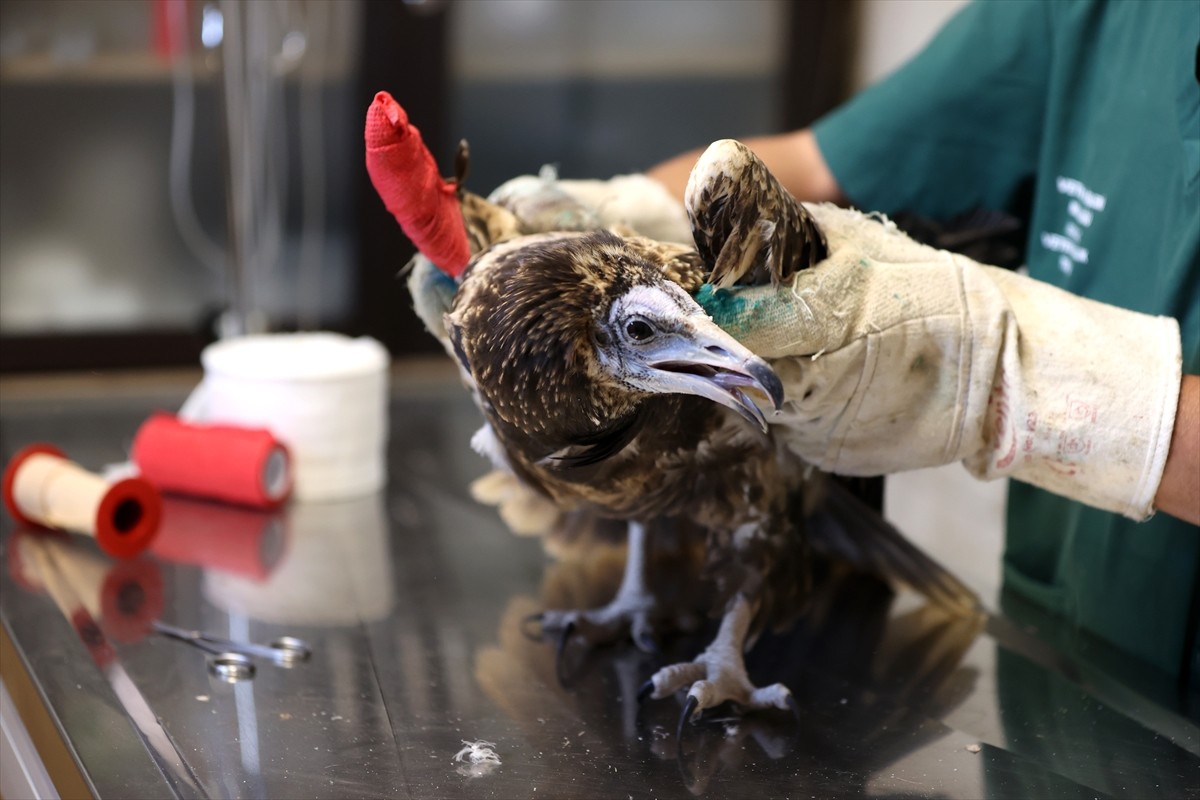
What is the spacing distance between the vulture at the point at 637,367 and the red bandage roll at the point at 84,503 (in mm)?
484

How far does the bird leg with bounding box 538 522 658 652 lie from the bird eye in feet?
1.14

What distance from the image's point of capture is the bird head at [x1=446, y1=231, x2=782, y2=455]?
0.71 meters

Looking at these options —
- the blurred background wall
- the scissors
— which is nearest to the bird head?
the scissors

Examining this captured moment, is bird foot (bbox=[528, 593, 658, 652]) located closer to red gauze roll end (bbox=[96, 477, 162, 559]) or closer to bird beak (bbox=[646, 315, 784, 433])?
bird beak (bbox=[646, 315, 784, 433])

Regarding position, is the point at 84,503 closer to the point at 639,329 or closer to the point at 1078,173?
the point at 639,329

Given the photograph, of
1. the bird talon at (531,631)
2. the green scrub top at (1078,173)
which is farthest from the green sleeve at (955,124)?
the bird talon at (531,631)

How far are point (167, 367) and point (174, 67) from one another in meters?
0.63

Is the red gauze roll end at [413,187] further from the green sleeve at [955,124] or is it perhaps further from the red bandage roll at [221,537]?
the green sleeve at [955,124]

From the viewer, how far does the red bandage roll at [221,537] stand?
1.24m

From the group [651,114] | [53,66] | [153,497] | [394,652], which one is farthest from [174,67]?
[394,652]

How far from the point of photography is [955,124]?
4.21ft

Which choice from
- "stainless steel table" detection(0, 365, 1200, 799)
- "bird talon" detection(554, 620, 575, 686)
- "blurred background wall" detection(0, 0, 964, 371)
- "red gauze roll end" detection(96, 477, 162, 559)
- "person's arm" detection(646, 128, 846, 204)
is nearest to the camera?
"stainless steel table" detection(0, 365, 1200, 799)

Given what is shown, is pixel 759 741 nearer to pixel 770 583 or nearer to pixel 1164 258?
pixel 770 583

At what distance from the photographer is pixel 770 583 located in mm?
A: 996
